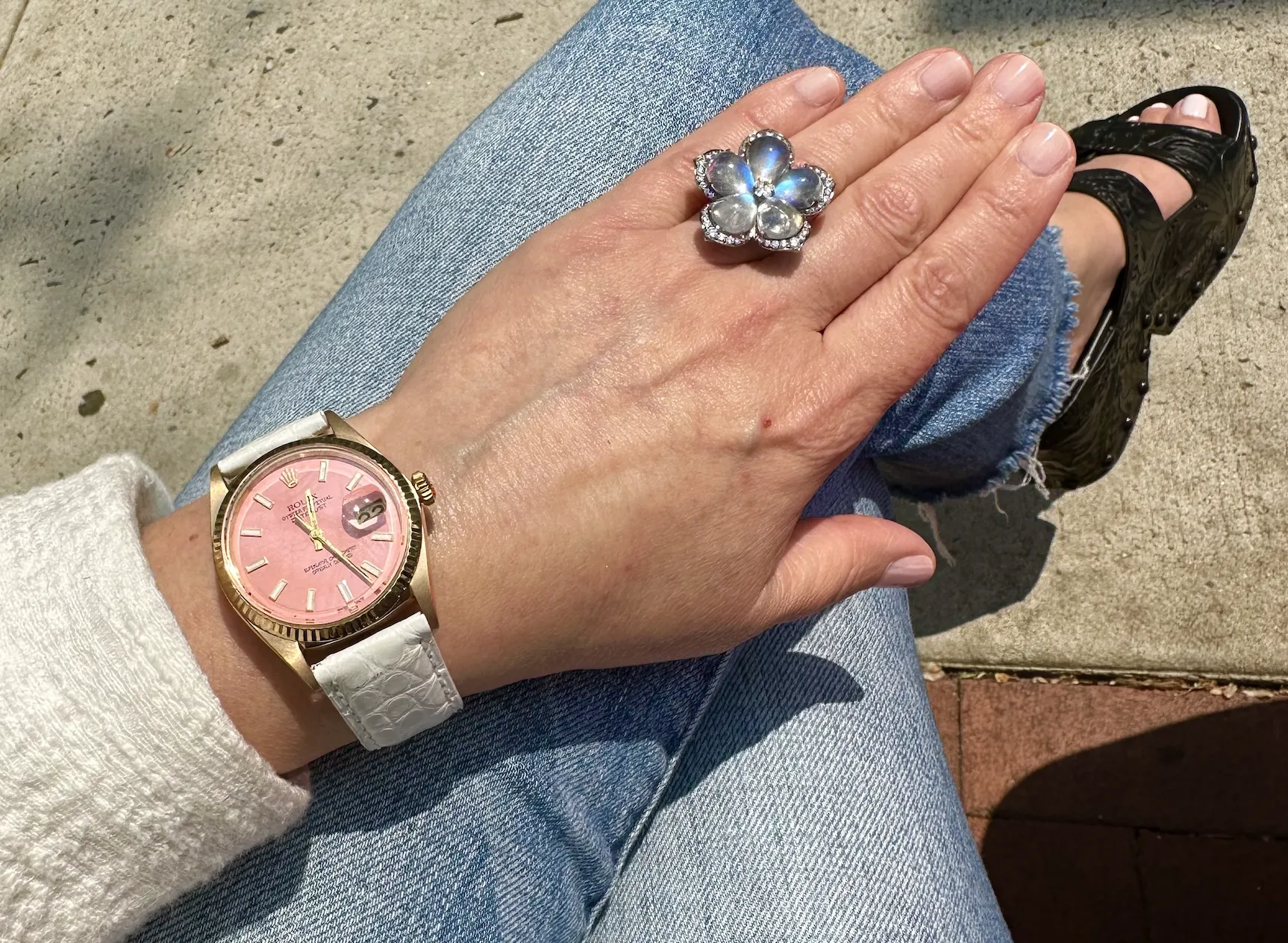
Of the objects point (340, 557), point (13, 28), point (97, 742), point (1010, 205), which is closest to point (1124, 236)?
point (1010, 205)

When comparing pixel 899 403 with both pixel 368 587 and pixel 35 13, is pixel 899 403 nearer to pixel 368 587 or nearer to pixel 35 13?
pixel 368 587

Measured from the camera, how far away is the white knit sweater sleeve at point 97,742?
2.91ft

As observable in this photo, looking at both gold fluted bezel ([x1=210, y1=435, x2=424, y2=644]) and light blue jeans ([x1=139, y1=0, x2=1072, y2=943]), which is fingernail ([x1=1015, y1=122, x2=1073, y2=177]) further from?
gold fluted bezel ([x1=210, y1=435, x2=424, y2=644])

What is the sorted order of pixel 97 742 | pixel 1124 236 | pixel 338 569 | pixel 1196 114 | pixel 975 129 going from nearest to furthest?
pixel 97 742 → pixel 338 569 → pixel 975 129 → pixel 1124 236 → pixel 1196 114

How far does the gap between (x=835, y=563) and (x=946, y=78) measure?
70cm

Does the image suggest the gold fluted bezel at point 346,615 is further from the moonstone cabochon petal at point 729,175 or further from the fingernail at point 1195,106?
the fingernail at point 1195,106

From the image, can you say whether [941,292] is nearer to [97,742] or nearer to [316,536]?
[316,536]

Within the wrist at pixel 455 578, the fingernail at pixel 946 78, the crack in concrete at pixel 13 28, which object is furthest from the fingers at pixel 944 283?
the crack in concrete at pixel 13 28

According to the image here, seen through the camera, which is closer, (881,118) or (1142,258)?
(881,118)

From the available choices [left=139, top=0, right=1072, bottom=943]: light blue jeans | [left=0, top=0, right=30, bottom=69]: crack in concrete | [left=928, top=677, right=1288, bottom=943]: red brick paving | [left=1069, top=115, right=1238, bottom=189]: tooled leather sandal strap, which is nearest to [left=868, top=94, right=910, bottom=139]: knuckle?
[left=139, top=0, right=1072, bottom=943]: light blue jeans

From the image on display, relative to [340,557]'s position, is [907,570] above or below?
below

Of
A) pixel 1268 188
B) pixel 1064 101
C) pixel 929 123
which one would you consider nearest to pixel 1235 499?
pixel 1268 188

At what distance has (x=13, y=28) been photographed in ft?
9.36

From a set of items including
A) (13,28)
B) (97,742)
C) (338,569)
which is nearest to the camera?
(97,742)
